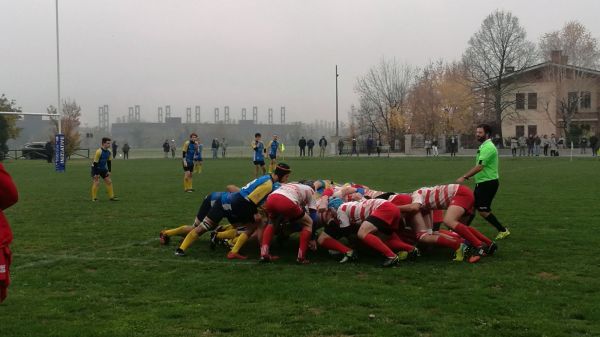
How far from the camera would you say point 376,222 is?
323 inches

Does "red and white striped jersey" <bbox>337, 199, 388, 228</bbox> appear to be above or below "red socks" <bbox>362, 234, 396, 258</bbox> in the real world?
above

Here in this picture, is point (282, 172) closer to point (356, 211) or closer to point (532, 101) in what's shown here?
point (356, 211)

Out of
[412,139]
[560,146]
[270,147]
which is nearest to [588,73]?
[560,146]

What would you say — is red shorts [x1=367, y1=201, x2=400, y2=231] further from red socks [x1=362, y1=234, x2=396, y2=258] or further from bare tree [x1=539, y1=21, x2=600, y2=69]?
bare tree [x1=539, y1=21, x2=600, y2=69]

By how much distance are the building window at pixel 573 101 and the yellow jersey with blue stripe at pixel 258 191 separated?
61.3m

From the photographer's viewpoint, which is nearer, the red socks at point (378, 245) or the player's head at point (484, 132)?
the red socks at point (378, 245)

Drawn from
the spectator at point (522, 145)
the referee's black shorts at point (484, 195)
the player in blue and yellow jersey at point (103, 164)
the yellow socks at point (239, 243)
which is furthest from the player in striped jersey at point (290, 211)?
the spectator at point (522, 145)

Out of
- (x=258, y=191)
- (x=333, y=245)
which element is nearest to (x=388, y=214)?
(x=333, y=245)

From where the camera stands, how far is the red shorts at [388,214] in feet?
26.9

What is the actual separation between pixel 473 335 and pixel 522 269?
9.66 ft

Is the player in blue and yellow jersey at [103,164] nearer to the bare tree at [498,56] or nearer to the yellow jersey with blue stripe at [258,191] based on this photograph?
the yellow jersey with blue stripe at [258,191]

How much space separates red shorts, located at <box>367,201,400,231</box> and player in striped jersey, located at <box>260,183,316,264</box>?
1029 millimetres

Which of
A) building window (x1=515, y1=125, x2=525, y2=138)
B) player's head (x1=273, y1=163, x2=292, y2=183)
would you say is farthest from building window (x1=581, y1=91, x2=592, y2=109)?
player's head (x1=273, y1=163, x2=292, y2=183)

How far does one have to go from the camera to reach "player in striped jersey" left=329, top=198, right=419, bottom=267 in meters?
8.16
